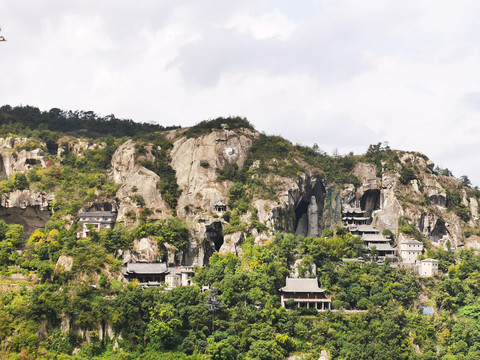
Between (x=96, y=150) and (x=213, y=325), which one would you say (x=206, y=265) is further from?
(x=96, y=150)

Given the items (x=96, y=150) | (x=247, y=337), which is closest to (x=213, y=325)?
Result: (x=247, y=337)

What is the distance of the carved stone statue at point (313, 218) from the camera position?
77750 mm

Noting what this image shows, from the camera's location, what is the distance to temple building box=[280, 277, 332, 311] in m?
59.3

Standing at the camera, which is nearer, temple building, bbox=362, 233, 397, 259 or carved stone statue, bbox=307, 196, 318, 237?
temple building, bbox=362, 233, 397, 259

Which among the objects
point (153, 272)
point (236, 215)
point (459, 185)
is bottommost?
point (153, 272)

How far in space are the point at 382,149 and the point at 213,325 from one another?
39999 mm

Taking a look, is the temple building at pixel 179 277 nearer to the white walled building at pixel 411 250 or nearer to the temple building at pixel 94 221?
the temple building at pixel 94 221

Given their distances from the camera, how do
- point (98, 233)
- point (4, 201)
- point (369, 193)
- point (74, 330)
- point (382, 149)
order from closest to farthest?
point (74, 330), point (98, 233), point (4, 201), point (369, 193), point (382, 149)

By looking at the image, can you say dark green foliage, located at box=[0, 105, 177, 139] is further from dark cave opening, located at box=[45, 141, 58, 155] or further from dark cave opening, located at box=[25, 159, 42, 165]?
dark cave opening, located at box=[25, 159, 42, 165]

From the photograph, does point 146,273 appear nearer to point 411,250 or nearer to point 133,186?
point 133,186

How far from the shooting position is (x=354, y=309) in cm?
6025

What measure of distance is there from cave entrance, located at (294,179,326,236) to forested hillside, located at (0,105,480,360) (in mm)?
210

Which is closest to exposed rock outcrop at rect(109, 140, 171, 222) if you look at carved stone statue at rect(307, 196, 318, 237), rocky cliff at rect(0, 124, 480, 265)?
rocky cliff at rect(0, 124, 480, 265)

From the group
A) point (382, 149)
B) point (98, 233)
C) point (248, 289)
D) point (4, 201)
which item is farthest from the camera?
point (382, 149)
